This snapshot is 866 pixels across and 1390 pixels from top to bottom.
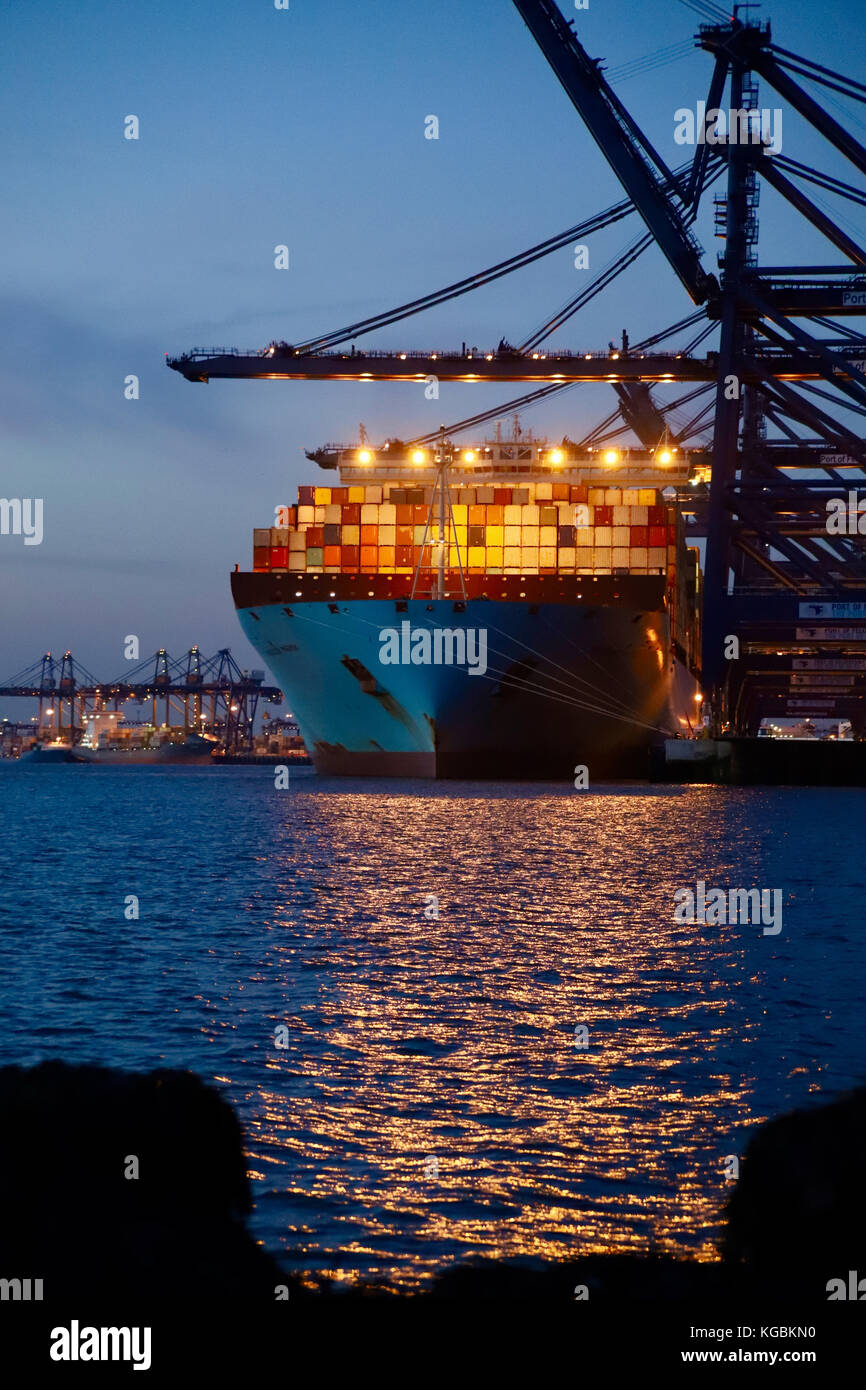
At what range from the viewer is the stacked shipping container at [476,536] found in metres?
56.4

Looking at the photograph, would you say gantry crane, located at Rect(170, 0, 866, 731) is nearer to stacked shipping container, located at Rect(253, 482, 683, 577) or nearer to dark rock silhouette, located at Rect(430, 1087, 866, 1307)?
stacked shipping container, located at Rect(253, 482, 683, 577)

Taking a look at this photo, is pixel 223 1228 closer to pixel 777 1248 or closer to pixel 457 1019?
pixel 777 1248

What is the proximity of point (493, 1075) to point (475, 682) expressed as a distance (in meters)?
39.4

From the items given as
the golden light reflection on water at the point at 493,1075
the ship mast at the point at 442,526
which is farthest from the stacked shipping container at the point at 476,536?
the golden light reflection on water at the point at 493,1075

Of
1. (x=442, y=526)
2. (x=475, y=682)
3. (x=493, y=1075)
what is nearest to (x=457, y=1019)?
(x=493, y=1075)

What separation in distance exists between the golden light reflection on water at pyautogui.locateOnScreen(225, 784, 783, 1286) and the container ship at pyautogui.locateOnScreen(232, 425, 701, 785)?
24.9m

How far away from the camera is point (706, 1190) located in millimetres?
8234

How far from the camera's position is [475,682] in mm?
50344

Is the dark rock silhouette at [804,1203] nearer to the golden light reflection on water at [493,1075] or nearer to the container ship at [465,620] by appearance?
the golden light reflection on water at [493,1075]

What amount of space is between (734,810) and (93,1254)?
44.6 meters

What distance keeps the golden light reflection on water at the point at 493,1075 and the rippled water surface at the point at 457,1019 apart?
3 centimetres

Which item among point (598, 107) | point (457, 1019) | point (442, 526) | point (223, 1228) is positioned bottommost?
point (457, 1019)
